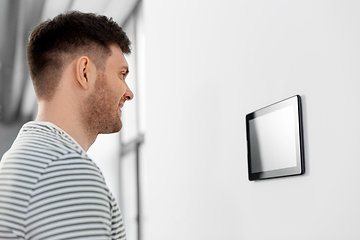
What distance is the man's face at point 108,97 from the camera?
97cm

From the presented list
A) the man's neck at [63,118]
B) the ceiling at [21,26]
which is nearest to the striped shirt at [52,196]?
the man's neck at [63,118]

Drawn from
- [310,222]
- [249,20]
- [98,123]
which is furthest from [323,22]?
[98,123]

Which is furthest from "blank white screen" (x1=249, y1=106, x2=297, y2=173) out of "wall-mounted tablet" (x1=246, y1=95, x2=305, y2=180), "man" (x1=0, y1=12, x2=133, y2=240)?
"man" (x1=0, y1=12, x2=133, y2=240)

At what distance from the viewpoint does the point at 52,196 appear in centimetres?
68

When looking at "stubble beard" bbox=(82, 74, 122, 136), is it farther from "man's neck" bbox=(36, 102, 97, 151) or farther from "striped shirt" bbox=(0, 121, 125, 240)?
"striped shirt" bbox=(0, 121, 125, 240)

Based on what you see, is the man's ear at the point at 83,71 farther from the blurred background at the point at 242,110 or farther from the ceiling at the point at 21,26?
the ceiling at the point at 21,26

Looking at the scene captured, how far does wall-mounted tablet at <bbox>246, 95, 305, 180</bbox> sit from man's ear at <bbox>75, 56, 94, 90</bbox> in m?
0.67

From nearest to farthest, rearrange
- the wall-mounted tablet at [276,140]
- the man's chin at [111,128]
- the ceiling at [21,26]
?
the man's chin at [111,128]
the wall-mounted tablet at [276,140]
the ceiling at [21,26]

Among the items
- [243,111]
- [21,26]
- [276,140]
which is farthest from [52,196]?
[21,26]

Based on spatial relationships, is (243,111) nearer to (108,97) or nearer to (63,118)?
(108,97)

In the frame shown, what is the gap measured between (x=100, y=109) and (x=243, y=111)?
0.79m

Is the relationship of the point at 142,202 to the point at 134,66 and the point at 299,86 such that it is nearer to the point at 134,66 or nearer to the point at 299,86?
the point at 134,66

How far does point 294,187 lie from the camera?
1.33m

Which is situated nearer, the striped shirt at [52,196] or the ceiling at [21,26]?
the striped shirt at [52,196]
